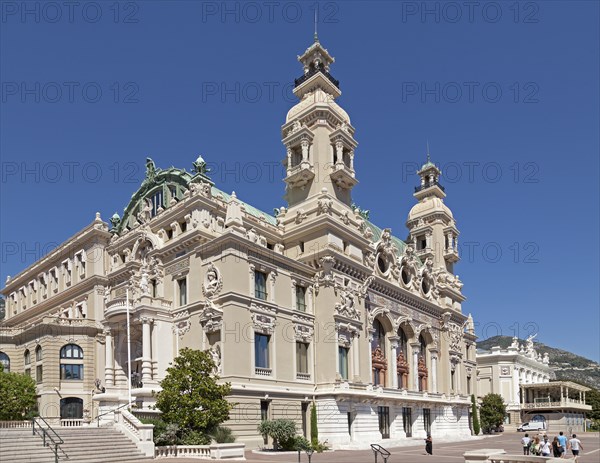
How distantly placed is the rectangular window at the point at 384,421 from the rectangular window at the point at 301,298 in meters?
12.3

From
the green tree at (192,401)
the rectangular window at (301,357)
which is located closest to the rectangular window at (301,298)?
the rectangular window at (301,357)

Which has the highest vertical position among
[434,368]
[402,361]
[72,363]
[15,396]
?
[72,363]

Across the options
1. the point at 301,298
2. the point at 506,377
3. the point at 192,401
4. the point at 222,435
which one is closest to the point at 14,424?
the point at 192,401

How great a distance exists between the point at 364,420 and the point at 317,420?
16.7 ft

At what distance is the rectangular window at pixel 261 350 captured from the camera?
143 feet

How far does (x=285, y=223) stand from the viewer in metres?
55.1

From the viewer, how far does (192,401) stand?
35031mm

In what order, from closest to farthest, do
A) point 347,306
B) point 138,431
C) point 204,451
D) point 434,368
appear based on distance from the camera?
point 204,451 → point 138,431 → point 347,306 → point 434,368

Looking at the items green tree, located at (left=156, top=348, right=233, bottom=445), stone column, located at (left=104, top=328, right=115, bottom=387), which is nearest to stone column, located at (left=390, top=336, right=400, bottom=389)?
green tree, located at (left=156, top=348, right=233, bottom=445)

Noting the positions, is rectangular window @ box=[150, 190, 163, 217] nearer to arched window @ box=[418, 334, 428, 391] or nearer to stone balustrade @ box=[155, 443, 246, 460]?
stone balustrade @ box=[155, 443, 246, 460]

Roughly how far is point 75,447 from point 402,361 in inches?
1501

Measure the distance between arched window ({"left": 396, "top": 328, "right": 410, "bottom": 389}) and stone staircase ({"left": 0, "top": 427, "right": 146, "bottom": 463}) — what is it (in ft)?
112

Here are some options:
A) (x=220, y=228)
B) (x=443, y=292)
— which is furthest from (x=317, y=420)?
(x=443, y=292)

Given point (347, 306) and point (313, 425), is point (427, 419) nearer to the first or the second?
point (347, 306)
